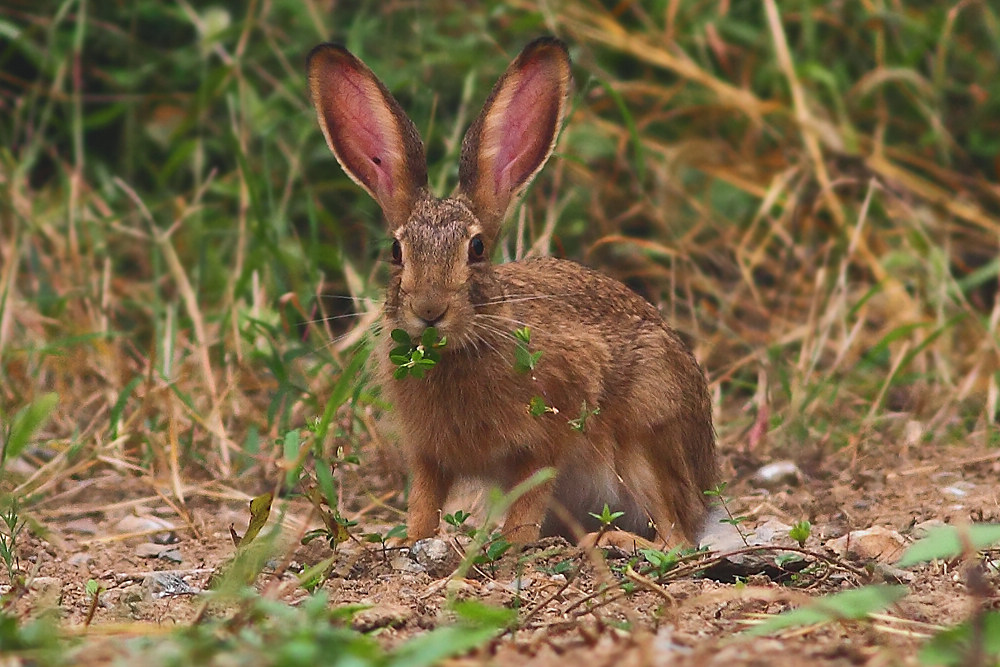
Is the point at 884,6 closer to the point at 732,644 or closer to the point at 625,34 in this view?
the point at 625,34

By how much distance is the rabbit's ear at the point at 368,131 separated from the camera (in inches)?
169

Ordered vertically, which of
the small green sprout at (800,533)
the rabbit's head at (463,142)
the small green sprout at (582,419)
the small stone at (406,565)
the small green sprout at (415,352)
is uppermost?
the rabbit's head at (463,142)

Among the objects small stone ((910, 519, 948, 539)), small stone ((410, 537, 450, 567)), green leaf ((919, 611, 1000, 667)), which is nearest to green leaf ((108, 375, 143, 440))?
small stone ((410, 537, 450, 567))

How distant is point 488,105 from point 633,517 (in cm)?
131

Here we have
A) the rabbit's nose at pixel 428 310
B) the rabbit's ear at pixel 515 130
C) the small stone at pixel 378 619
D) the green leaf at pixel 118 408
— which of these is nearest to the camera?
the small stone at pixel 378 619

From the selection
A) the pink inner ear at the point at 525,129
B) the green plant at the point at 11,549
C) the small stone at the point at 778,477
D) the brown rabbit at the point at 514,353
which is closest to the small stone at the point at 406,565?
the brown rabbit at the point at 514,353

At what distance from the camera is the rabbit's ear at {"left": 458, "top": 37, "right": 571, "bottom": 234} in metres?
4.29

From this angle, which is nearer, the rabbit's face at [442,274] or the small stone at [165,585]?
the small stone at [165,585]

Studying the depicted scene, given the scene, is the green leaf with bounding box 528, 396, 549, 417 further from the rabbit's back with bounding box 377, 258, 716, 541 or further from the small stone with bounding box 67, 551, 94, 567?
the small stone with bounding box 67, 551, 94, 567

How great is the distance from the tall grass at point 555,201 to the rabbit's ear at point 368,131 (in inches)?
28.0

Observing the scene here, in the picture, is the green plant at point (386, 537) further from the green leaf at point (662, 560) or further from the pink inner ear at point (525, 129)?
the pink inner ear at point (525, 129)

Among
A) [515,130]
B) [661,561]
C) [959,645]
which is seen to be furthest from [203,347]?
[959,645]

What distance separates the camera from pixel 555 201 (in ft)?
20.4

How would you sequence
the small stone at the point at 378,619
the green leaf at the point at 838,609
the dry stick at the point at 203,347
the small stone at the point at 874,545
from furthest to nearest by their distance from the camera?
the dry stick at the point at 203,347 → the small stone at the point at 874,545 → the small stone at the point at 378,619 → the green leaf at the point at 838,609
